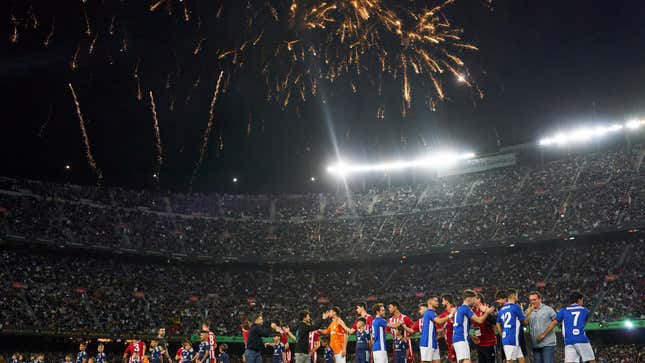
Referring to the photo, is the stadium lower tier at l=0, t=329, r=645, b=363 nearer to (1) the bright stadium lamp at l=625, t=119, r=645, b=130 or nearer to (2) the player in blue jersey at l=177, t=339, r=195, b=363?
(2) the player in blue jersey at l=177, t=339, r=195, b=363

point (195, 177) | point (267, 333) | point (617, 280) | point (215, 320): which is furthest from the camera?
point (195, 177)

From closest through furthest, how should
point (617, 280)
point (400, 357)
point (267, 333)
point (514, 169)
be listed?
point (267, 333) → point (400, 357) → point (617, 280) → point (514, 169)

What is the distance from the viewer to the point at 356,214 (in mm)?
56438

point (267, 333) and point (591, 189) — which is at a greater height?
point (591, 189)

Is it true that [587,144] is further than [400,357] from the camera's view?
Yes

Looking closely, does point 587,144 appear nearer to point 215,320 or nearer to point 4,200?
point 215,320

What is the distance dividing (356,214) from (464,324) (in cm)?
4435

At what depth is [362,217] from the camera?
55.7m

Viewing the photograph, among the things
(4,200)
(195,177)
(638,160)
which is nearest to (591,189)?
(638,160)

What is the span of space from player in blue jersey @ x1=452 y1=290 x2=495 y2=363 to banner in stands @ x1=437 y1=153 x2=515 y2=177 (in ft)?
148

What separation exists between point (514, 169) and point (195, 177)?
32192 mm

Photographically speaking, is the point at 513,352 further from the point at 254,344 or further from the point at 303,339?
the point at 254,344

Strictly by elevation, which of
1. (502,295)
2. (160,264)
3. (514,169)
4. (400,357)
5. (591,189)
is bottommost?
(400,357)

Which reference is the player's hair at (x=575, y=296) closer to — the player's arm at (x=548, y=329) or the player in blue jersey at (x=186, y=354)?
the player's arm at (x=548, y=329)
